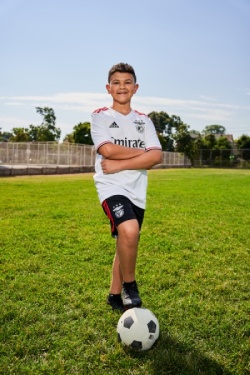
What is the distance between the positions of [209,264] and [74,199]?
6.86 m

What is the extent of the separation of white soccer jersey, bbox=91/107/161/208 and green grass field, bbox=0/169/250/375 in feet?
3.31

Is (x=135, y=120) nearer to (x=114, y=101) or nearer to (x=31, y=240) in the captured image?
(x=114, y=101)

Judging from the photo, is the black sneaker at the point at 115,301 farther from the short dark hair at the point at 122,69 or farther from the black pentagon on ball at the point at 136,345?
the short dark hair at the point at 122,69

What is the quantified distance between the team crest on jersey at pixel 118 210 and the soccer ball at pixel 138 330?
2.39 ft

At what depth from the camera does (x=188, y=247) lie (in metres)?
5.32

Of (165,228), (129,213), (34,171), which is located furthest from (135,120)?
(34,171)

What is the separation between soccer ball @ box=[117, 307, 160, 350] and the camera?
2.43m

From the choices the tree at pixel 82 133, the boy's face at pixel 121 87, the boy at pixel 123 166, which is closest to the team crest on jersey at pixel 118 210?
the boy at pixel 123 166

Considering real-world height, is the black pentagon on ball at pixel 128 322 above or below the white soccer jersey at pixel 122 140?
below

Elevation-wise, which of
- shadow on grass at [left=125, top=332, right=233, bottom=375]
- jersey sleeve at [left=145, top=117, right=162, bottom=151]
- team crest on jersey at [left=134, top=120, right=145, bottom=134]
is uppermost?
team crest on jersey at [left=134, top=120, right=145, bottom=134]

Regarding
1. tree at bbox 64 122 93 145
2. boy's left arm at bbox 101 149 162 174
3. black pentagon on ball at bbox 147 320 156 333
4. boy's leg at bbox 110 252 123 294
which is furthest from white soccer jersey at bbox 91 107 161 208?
tree at bbox 64 122 93 145

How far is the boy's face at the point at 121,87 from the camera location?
10.1 feet

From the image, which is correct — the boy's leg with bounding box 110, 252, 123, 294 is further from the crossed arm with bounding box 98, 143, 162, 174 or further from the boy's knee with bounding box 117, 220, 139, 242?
the crossed arm with bounding box 98, 143, 162, 174

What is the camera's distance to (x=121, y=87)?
307 cm
